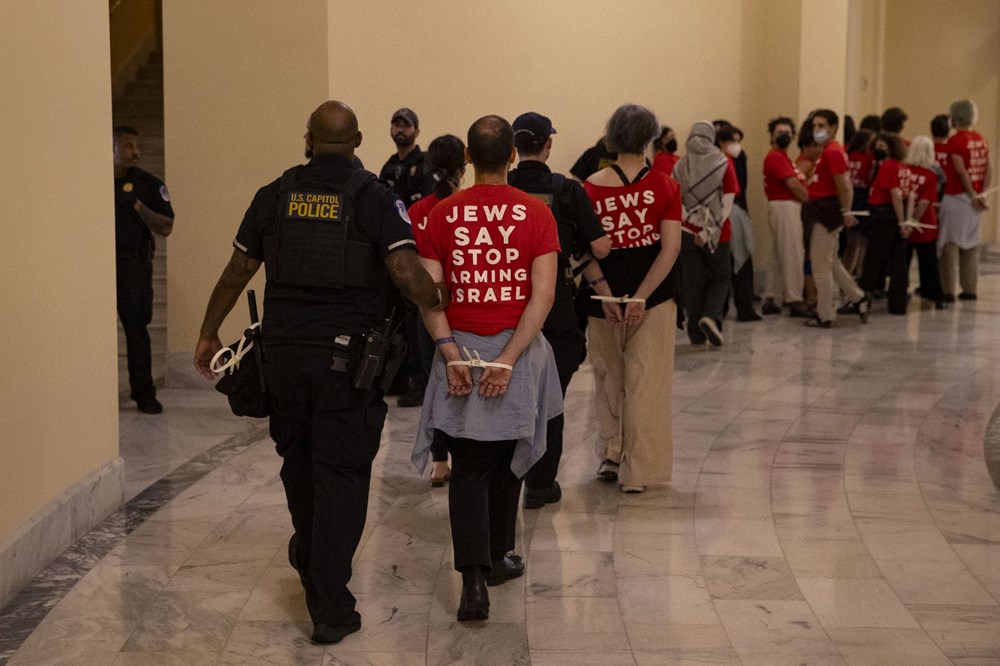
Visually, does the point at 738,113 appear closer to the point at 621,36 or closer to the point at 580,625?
the point at 621,36

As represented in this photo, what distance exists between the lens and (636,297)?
5.82 metres

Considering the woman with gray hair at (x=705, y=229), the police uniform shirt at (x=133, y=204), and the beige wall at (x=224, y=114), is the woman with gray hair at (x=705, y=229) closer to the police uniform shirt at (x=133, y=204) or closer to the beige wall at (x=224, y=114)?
the beige wall at (x=224, y=114)

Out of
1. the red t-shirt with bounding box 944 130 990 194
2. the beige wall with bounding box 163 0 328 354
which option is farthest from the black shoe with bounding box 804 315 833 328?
the beige wall with bounding box 163 0 328 354

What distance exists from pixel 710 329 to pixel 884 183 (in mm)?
3008

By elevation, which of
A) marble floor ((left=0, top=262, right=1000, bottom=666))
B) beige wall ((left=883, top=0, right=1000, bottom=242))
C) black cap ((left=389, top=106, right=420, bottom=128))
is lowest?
marble floor ((left=0, top=262, right=1000, bottom=666))

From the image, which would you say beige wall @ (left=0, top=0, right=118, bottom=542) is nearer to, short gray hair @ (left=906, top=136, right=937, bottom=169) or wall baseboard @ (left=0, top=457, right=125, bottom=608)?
wall baseboard @ (left=0, top=457, right=125, bottom=608)

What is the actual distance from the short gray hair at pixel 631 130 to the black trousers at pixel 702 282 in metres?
4.51

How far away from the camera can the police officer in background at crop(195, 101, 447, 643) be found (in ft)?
13.5

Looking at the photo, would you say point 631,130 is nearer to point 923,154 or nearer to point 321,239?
point 321,239

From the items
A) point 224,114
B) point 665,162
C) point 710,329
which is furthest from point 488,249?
point 665,162

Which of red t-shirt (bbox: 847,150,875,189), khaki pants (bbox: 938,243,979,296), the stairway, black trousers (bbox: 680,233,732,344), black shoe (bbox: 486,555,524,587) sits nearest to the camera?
black shoe (bbox: 486,555,524,587)

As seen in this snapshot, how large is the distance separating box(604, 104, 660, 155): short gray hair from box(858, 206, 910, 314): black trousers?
7.19 m

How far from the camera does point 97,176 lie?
18.0 feet

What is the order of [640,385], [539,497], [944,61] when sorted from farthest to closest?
[944,61]
[640,385]
[539,497]
